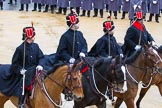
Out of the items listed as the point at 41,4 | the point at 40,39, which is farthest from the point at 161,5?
the point at 40,39

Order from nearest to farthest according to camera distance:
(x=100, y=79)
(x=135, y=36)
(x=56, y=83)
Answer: (x=56, y=83)
(x=100, y=79)
(x=135, y=36)

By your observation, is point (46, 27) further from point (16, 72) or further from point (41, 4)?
point (16, 72)

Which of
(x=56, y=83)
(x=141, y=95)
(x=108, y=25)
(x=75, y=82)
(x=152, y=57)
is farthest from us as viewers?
(x=141, y=95)

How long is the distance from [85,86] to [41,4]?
1611cm

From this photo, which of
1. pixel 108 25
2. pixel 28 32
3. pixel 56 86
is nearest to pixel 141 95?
pixel 108 25

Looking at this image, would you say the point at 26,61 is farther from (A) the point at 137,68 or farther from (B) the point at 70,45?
(A) the point at 137,68

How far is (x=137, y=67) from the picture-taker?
9312 mm

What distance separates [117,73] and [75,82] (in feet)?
5.12

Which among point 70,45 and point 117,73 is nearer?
point 117,73

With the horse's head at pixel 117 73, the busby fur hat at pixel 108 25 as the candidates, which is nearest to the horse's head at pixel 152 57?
the busby fur hat at pixel 108 25

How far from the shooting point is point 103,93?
8555 mm

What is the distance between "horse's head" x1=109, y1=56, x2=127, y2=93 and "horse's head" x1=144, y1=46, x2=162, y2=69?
102cm

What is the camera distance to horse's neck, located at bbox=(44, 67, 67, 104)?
7.21 metres

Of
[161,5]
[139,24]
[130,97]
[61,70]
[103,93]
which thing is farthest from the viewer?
[161,5]
